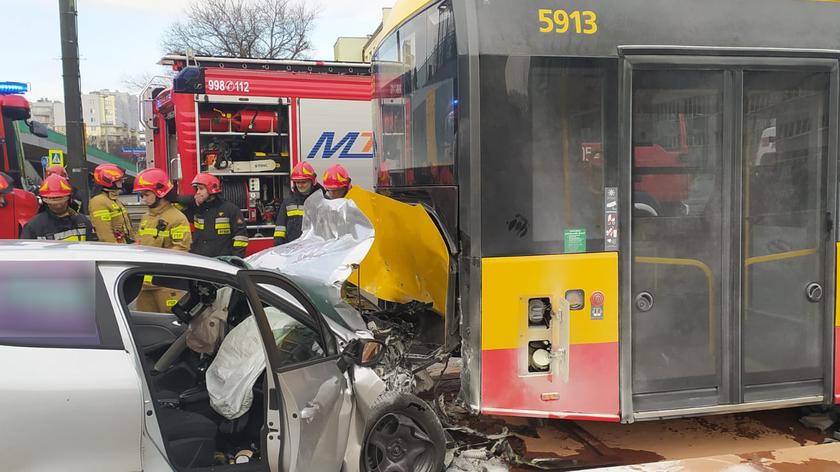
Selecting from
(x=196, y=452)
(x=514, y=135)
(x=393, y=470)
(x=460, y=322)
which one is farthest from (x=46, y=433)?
(x=514, y=135)

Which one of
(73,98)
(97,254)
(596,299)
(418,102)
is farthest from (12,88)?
(596,299)

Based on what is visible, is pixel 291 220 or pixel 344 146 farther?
pixel 344 146

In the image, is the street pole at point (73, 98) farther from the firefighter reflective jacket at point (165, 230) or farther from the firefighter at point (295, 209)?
the firefighter at point (295, 209)

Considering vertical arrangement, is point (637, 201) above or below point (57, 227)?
above

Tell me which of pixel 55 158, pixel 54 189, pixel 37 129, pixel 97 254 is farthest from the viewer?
pixel 55 158

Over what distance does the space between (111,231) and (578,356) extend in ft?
16.4

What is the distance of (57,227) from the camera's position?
5.96 meters

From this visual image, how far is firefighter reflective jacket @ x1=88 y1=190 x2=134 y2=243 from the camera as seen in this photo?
6516 mm

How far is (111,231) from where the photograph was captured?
6617 millimetres

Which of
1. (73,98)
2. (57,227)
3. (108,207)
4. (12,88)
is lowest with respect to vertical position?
(57,227)

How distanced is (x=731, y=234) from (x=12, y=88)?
401 inches

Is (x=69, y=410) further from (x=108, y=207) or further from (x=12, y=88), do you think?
(x=12, y=88)

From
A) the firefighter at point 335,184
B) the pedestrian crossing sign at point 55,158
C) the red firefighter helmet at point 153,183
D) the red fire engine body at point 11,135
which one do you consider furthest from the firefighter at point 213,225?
the pedestrian crossing sign at point 55,158

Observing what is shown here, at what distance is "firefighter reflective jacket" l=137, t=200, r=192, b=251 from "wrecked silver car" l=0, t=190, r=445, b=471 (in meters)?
1.89
